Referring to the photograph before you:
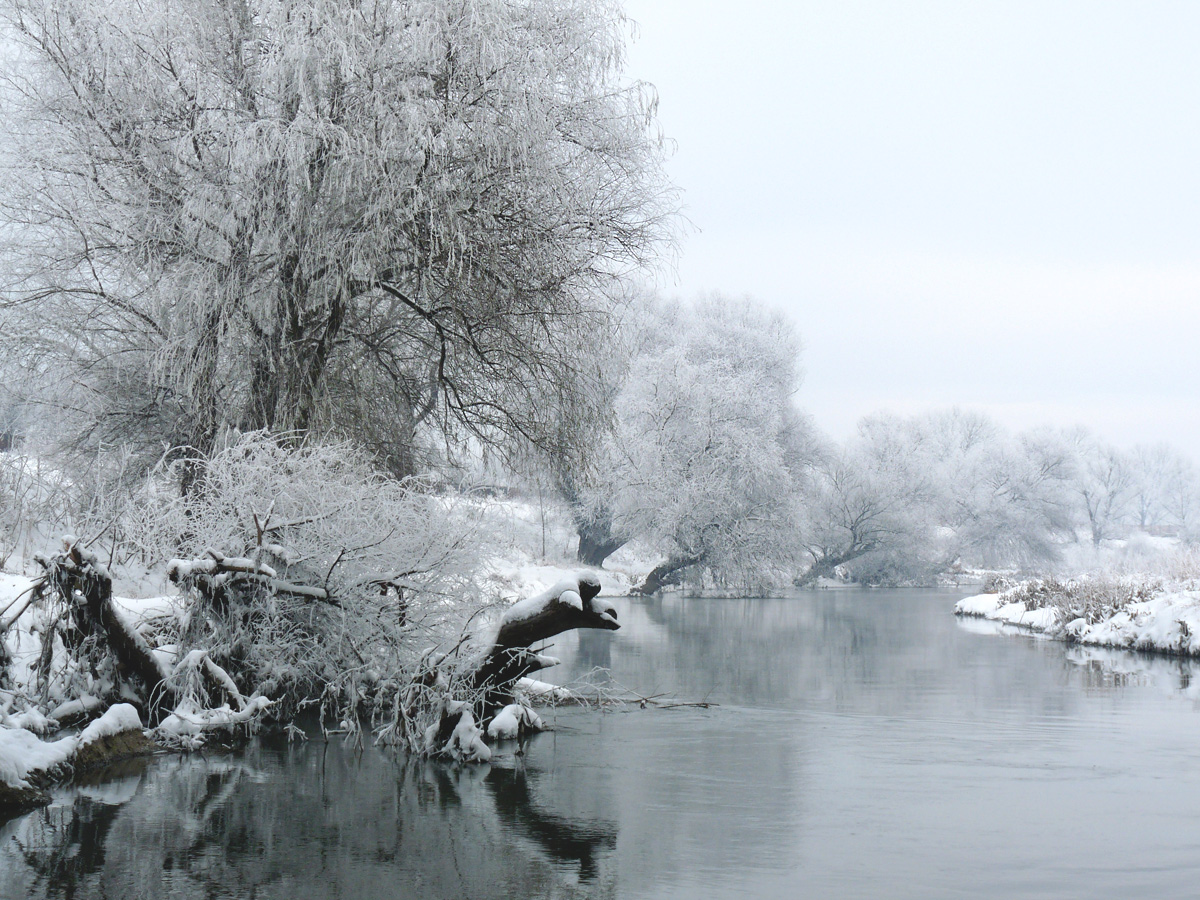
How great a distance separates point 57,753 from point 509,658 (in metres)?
3.64

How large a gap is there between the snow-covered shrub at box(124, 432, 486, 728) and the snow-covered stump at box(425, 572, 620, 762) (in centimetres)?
49

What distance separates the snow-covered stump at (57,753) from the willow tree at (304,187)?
4.60m

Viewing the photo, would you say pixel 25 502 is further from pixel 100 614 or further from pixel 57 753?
pixel 57 753

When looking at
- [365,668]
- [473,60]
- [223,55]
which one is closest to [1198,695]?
[365,668]

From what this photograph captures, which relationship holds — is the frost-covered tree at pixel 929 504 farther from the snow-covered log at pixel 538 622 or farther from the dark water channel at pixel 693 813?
the snow-covered log at pixel 538 622

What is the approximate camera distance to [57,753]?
8.92 m

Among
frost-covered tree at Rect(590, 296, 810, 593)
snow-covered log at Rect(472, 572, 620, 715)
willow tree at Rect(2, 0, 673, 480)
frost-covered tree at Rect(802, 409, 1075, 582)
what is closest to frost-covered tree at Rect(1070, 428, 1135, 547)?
frost-covered tree at Rect(802, 409, 1075, 582)

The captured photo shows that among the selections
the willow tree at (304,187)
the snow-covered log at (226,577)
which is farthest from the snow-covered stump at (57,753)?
the willow tree at (304,187)

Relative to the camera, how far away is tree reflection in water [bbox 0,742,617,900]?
6.57m

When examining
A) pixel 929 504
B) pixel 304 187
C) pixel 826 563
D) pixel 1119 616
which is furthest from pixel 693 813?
pixel 929 504

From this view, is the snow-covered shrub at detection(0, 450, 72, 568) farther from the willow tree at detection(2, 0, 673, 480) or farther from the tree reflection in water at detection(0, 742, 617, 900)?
the tree reflection in water at detection(0, 742, 617, 900)

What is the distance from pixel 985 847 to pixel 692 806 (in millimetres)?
2047

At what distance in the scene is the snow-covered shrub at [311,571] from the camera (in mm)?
10750

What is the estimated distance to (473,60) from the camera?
13.9 m
